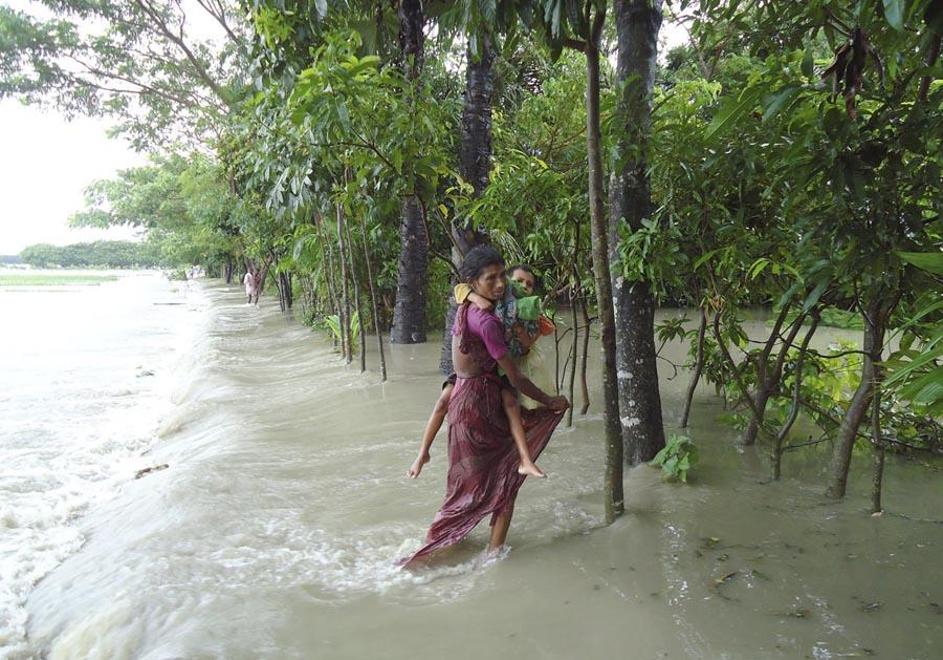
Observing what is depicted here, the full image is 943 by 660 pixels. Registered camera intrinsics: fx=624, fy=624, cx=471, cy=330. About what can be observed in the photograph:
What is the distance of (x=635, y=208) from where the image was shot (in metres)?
3.88

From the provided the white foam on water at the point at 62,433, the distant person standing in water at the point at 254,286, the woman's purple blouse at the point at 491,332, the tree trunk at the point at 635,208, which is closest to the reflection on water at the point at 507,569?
the white foam on water at the point at 62,433

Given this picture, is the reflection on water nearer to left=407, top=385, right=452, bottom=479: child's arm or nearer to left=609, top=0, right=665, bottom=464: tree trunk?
left=609, top=0, right=665, bottom=464: tree trunk

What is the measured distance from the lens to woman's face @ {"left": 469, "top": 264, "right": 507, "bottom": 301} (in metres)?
3.04

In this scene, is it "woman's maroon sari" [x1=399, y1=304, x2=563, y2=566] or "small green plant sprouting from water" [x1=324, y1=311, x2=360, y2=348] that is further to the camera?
"small green plant sprouting from water" [x1=324, y1=311, x2=360, y2=348]

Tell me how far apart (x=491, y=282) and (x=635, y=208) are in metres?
1.35

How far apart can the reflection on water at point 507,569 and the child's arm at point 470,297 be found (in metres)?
1.32

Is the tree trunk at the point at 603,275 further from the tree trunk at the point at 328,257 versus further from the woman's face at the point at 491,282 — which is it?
the tree trunk at the point at 328,257

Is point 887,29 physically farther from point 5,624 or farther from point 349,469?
point 5,624

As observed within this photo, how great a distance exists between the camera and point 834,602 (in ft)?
8.46

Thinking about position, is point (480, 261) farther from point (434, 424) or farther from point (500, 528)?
point (500, 528)

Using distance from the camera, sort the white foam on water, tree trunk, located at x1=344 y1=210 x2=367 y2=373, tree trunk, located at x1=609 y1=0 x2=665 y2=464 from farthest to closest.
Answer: tree trunk, located at x1=344 y1=210 x2=367 y2=373
the white foam on water
tree trunk, located at x1=609 y1=0 x2=665 y2=464

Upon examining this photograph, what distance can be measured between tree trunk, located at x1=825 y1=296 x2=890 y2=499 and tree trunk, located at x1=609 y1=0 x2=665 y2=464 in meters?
1.01

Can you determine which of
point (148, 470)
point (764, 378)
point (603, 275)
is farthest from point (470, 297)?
point (148, 470)

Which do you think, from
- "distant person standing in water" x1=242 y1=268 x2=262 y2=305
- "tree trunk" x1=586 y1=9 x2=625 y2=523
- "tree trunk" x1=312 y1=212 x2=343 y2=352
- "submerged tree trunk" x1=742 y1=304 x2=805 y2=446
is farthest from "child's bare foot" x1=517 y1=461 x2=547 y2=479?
"distant person standing in water" x1=242 y1=268 x2=262 y2=305
